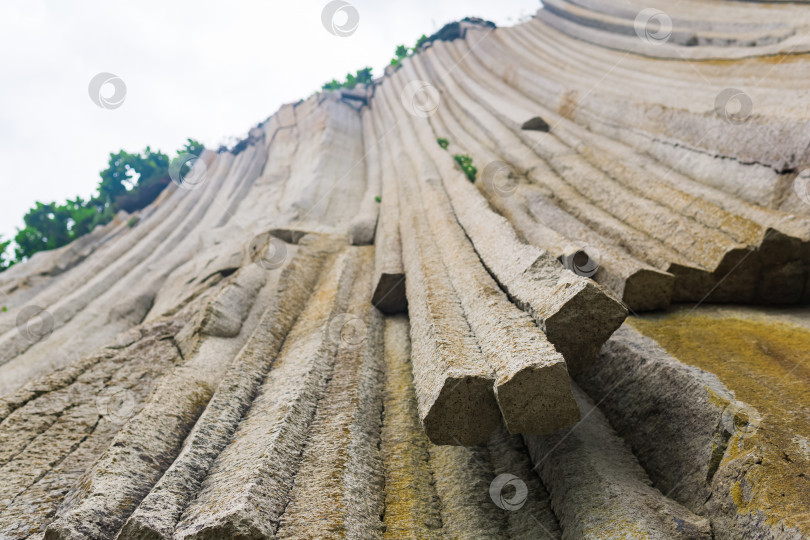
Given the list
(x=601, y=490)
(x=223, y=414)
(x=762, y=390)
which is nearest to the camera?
(x=601, y=490)

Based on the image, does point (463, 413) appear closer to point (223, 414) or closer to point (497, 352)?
point (497, 352)

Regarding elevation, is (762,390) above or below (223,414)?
below

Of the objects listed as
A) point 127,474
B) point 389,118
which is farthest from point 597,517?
point 389,118

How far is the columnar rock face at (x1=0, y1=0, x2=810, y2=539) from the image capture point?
299 cm

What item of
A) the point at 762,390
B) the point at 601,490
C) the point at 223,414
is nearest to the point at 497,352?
the point at 601,490

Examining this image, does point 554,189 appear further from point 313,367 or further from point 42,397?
point 42,397

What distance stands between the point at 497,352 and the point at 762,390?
2026mm

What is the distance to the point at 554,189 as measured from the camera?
796 cm

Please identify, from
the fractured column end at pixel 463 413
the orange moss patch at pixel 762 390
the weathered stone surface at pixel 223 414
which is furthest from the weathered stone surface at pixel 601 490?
the weathered stone surface at pixel 223 414

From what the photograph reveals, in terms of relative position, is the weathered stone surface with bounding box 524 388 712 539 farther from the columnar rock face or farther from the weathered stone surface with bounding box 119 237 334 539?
the weathered stone surface with bounding box 119 237 334 539

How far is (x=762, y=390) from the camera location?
11.1 ft

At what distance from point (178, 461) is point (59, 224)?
17610 mm

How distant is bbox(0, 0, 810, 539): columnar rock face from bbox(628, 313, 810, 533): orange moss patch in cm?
2

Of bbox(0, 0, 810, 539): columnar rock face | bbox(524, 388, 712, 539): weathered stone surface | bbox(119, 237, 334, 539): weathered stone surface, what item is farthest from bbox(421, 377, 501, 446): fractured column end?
bbox(119, 237, 334, 539): weathered stone surface
